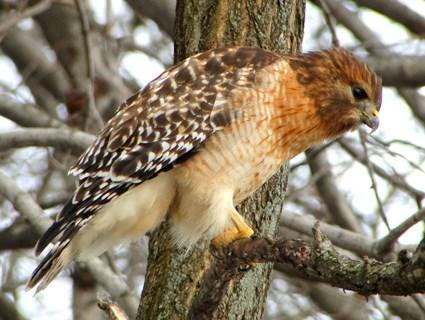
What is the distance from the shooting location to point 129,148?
4969mm

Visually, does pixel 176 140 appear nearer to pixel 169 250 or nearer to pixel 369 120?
pixel 169 250

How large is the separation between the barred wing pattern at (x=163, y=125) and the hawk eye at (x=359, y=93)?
1.65 feet

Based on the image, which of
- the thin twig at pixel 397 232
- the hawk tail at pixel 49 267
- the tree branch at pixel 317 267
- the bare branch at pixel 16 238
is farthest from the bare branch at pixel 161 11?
the tree branch at pixel 317 267

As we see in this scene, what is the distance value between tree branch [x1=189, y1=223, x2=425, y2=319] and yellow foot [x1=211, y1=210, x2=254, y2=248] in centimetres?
18

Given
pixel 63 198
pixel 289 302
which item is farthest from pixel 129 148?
pixel 289 302

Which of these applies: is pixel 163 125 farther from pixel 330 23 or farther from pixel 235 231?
pixel 330 23

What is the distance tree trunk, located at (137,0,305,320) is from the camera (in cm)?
494

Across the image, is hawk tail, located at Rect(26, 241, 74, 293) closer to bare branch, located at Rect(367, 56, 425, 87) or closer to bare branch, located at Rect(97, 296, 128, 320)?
bare branch, located at Rect(97, 296, 128, 320)

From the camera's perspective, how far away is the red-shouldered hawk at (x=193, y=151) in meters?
4.85

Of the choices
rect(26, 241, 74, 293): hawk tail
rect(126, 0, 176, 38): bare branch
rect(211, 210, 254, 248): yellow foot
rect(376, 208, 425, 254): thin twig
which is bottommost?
rect(376, 208, 425, 254): thin twig

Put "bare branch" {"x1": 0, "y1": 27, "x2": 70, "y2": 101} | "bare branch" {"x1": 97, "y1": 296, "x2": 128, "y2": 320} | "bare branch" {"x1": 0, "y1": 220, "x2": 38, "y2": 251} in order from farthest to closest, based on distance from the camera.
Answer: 1. "bare branch" {"x1": 0, "y1": 27, "x2": 70, "y2": 101}
2. "bare branch" {"x1": 0, "y1": 220, "x2": 38, "y2": 251}
3. "bare branch" {"x1": 97, "y1": 296, "x2": 128, "y2": 320}

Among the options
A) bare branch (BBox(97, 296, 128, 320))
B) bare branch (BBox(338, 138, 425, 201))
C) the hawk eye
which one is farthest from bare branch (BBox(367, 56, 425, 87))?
bare branch (BBox(97, 296, 128, 320))

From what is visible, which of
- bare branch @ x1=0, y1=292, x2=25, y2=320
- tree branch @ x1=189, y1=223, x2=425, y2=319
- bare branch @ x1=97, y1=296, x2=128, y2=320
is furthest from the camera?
bare branch @ x1=0, y1=292, x2=25, y2=320

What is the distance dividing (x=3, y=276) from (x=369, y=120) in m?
4.28
